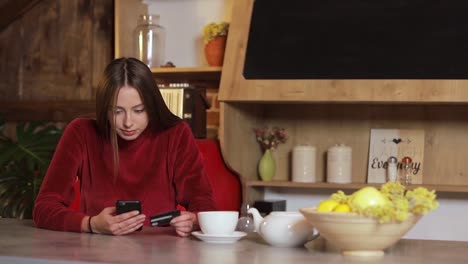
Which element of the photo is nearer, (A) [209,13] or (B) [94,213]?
(B) [94,213]

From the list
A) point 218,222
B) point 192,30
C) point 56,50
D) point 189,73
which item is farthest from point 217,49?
point 218,222

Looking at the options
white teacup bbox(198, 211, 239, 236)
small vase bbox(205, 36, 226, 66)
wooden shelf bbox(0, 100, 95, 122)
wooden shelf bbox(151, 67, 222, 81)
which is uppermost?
small vase bbox(205, 36, 226, 66)

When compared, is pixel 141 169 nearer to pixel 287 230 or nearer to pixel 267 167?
pixel 287 230

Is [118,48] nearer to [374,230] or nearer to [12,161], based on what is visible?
[12,161]

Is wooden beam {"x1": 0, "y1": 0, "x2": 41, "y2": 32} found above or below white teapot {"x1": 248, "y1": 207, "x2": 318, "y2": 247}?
above

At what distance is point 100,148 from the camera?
2342mm

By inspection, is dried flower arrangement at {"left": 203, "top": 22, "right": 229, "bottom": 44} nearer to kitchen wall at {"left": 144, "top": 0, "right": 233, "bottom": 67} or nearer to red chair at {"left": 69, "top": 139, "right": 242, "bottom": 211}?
kitchen wall at {"left": 144, "top": 0, "right": 233, "bottom": 67}

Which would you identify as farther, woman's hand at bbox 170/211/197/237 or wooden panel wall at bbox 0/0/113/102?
wooden panel wall at bbox 0/0/113/102

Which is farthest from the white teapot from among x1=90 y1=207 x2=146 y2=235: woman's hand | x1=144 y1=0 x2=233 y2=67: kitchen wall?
x1=144 y1=0 x2=233 y2=67: kitchen wall

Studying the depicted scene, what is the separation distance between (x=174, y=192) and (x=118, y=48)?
5.40 feet

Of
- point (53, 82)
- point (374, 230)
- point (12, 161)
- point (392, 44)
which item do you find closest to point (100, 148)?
point (374, 230)

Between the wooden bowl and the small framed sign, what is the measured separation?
83.8 inches

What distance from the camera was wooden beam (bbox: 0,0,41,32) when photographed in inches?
171

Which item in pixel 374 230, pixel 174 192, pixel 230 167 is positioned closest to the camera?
pixel 374 230
